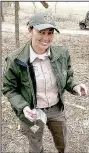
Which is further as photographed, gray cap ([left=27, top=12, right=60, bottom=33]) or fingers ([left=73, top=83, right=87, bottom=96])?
fingers ([left=73, top=83, right=87, bottom=96])

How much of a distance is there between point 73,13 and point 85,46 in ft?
4.16

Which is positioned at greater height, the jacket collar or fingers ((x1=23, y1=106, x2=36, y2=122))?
the jacket collar

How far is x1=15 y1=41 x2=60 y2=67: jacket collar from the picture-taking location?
1744mm

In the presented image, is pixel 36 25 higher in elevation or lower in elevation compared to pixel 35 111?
higher

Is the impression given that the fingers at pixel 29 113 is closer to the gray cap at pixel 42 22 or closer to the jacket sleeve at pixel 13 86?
the jacket sleeve at pixel 13 86

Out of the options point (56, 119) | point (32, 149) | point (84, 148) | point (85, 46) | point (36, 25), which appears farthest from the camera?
point (85, 46)

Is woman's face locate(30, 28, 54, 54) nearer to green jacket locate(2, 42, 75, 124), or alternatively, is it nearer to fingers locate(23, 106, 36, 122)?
green jacket locate(2, 42, 75, 124)

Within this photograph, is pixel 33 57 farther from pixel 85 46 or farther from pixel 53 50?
pixel 85 46

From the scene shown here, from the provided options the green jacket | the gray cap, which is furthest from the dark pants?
the gray cap

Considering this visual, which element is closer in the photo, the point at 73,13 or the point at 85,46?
the point at 85,46

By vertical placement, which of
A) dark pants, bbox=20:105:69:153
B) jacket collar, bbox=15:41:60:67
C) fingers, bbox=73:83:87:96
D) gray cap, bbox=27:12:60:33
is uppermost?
gray cap, bbox=27:12:60:33

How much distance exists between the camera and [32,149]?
7.13 ft

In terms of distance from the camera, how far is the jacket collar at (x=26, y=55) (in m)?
1.74

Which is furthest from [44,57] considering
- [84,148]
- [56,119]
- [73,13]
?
[73,13]
